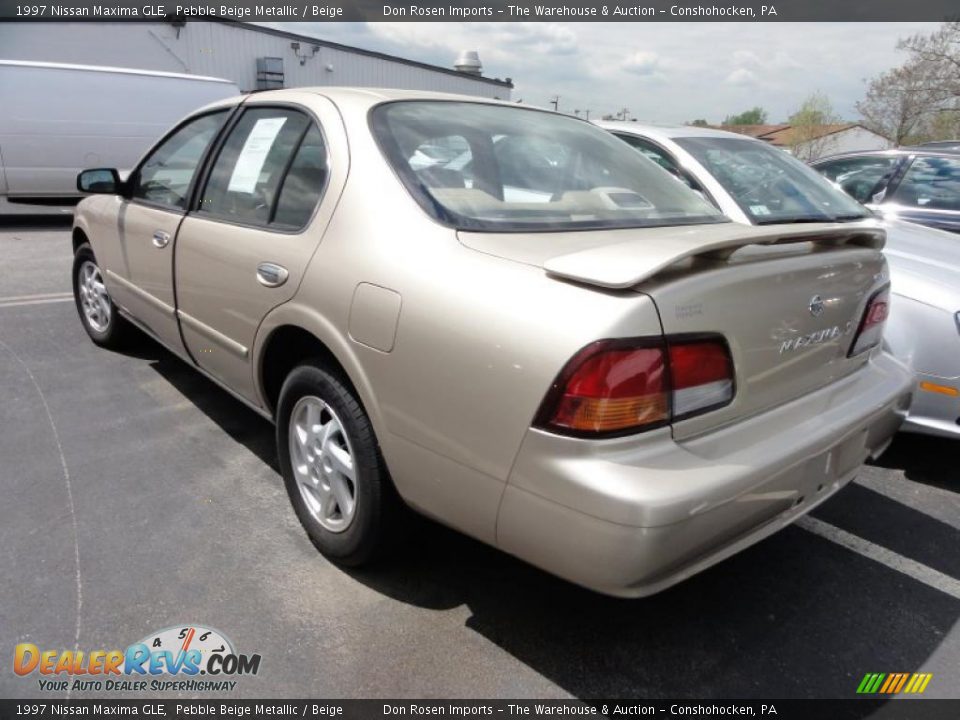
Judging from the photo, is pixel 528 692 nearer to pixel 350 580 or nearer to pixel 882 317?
pixel 350 580

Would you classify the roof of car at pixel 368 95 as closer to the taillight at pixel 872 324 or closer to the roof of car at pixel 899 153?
the taillight at pixel 872 324

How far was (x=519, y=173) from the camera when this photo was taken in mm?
2607

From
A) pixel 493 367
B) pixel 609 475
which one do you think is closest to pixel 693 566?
pixel 609 475

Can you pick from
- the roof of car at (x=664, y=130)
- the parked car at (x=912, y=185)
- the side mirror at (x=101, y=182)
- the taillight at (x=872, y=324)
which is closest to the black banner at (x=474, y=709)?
the taillight at (x=872, y=324)

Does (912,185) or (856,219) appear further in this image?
(912,185)

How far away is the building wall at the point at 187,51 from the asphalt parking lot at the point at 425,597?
1799cm

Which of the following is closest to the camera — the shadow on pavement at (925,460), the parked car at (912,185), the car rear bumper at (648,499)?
the car rear bumper at (648,499)

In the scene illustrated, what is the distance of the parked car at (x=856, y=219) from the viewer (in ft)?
10.5

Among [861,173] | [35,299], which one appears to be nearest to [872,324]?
[861,173]

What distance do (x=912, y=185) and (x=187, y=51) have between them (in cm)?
1933

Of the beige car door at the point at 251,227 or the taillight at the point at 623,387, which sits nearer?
the taillight at the point at 623,387

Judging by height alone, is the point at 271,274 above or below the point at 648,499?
above

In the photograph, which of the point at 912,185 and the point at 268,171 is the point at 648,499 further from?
the point at 912,185

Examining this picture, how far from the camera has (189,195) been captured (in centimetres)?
322
